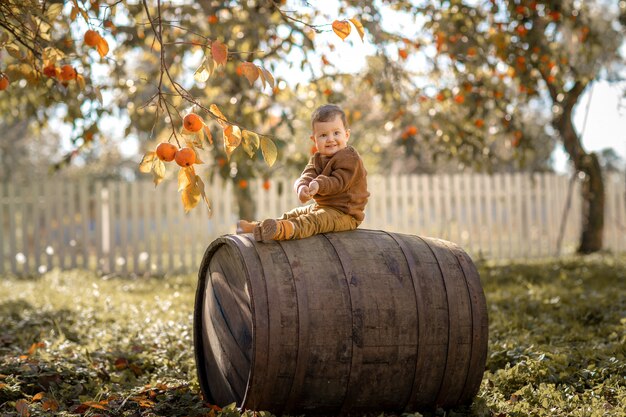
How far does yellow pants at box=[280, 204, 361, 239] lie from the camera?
349 centimetres

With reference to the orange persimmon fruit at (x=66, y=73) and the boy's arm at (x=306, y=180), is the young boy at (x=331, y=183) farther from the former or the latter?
the orange persimmon fruit at (x=66, y=73)

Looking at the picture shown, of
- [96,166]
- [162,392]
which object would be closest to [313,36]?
[162,392]

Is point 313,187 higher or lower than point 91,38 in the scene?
lower

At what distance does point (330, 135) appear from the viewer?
3734 mm

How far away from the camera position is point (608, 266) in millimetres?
8727

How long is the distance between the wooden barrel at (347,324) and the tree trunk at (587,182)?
8.25 meters

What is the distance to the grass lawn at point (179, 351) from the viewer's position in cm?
364

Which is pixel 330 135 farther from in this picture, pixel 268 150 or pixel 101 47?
pixel 101 47

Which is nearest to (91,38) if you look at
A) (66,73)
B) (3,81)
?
(66,73)

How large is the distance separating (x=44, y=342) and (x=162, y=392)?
163 centimetres

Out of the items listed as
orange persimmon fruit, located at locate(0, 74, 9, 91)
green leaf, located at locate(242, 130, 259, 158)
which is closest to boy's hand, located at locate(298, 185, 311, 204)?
green leaf, located at locate(242, 130, 259, 158)

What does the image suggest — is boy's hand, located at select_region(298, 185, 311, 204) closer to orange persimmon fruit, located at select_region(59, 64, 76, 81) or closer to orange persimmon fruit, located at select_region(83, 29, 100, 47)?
orange persimmon fruit, located at select_region(83, 29, 100, 47)

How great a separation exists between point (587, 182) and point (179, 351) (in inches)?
338

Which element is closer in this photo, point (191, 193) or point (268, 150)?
point (191, 193)
